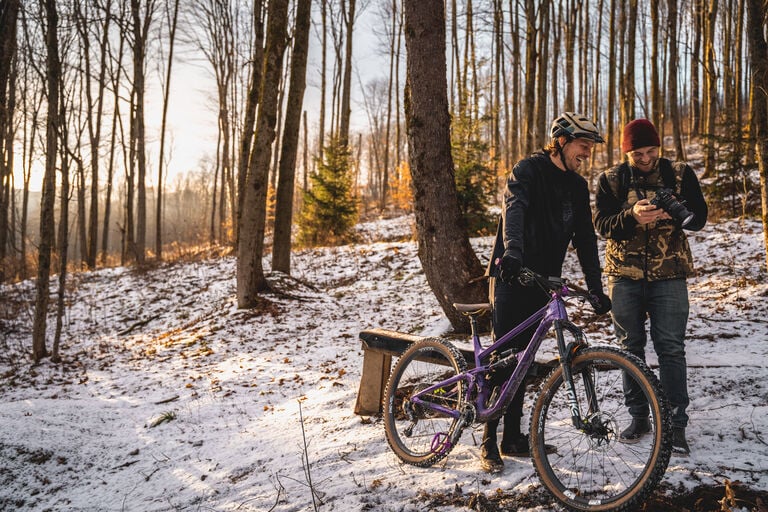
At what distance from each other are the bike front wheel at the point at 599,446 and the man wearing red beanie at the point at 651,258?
276 millimetres

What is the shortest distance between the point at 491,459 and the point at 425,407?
603 mm

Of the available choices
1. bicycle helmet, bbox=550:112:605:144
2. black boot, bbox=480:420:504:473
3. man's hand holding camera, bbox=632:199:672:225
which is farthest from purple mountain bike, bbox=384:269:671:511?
bicycle helmet, bbox=550:112:605:144

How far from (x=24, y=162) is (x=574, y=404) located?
32857 mm

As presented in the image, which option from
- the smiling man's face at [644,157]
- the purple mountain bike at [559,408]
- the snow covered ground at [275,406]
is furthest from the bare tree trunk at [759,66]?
the purple mountain bike at [559,408]

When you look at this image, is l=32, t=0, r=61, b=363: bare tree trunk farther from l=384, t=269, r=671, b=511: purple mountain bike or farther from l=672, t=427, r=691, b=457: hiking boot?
l=672, t=427, r=691, b=457: hiking boot

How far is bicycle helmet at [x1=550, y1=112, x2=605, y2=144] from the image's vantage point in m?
2.94

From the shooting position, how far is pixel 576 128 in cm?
295

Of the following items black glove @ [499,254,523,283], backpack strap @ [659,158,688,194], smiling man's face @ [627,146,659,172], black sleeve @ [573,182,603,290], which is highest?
smiling man's face @ [627,146,659,172]

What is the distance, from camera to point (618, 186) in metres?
3.25

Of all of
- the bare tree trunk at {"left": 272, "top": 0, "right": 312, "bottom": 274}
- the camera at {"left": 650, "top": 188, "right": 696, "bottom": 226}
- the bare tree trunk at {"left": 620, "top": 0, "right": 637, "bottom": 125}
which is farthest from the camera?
the bare tree trunk at {"left": 620, "top": 0, "right": 637, "bottom": 125}

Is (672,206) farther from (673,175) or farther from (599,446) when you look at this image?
(599,446)

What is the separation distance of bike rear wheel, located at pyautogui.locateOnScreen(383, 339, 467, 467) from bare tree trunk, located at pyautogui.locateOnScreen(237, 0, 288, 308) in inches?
241

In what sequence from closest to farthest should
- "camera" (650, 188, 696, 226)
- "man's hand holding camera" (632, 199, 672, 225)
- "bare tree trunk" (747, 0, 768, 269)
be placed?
"camera" (650, 188, 696, 226) → "man's hand holding camera" (632, 199, 672, 225) → "bare tree trunk" (747, 0, 768, 269)

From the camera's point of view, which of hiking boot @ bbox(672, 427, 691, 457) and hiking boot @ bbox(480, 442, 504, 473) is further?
hiking boot @ bbox(480, 442, 504, 473)
